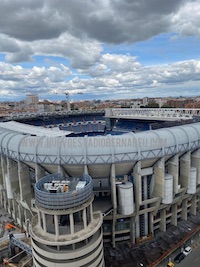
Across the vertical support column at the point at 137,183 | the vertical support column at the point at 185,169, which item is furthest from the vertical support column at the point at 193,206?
the vertical support column at the point at 137,183

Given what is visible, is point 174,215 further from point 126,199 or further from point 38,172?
point 38,172


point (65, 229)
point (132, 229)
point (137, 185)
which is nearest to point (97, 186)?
point (137, 185)

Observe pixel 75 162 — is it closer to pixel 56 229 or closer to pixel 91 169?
pixel 91 169

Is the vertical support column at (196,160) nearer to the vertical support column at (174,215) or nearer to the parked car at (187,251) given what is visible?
the vertical support column at (174,215)

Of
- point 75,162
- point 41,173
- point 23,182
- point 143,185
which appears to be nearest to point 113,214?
point 143,185

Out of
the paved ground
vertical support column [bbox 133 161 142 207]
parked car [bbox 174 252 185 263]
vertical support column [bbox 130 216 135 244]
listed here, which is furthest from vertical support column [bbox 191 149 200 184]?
vertical support column [bbox 130 216 135 244]

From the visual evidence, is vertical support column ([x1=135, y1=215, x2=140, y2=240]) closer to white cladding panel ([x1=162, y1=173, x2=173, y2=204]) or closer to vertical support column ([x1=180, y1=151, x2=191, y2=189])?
white cladding panel ([x1=162, y1=173, x2=173, y2=204])

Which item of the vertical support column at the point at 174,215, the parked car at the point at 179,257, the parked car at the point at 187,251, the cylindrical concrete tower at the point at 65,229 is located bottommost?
the parked car at the point at 179,257
